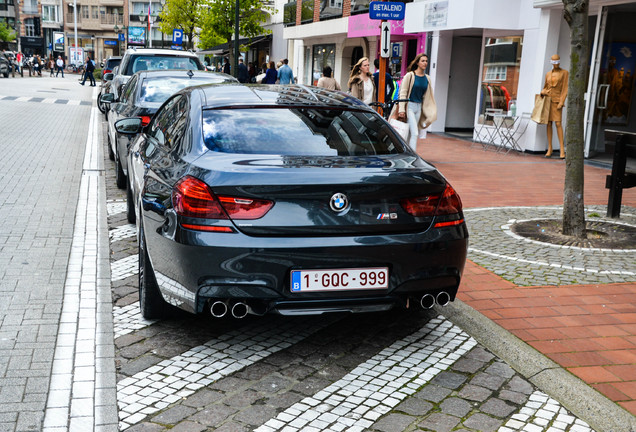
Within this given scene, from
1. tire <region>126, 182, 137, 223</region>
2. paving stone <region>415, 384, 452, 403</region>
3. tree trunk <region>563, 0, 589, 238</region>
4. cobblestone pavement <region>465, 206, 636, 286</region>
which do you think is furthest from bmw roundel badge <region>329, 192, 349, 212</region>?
tree trunk <region>563, 0, 589, 238</region>

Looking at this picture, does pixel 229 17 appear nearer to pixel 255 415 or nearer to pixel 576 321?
pixel 576 321

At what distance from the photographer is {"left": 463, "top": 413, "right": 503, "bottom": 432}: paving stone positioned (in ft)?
10.7

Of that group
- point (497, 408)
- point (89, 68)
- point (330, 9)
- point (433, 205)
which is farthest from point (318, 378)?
point (89, 68)

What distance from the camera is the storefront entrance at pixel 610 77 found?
1380cm

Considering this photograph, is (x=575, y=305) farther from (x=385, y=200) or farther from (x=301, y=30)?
(x=301, y=30)

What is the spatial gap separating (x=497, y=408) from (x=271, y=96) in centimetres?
255

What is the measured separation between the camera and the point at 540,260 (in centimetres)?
614

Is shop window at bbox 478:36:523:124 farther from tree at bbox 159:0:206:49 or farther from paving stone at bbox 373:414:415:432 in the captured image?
tree at bbox 159:0:206:49

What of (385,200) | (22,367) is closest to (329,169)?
(385,200)

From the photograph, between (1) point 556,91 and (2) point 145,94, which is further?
(1) point 556,91

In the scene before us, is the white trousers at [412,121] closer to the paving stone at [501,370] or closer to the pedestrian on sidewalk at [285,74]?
the paving stone at [501,370]

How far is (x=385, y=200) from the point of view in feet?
12.5

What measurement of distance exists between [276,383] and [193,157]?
4.49ft

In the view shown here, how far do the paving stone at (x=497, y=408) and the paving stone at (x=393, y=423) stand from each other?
407 millimetres
